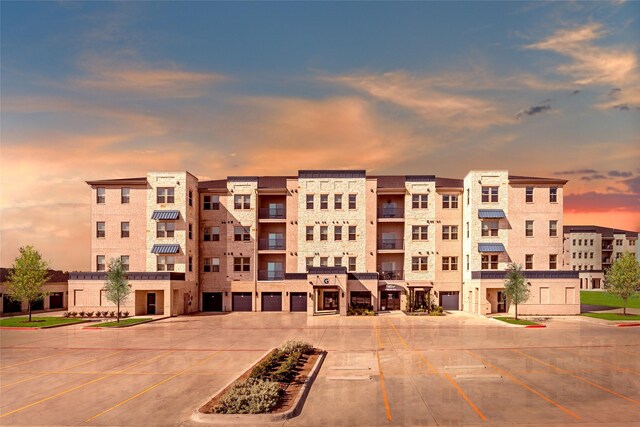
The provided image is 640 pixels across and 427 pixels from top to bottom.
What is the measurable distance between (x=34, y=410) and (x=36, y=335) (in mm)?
24030

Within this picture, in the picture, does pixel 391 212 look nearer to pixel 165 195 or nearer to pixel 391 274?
pixel 391 274

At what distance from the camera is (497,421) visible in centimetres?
1617

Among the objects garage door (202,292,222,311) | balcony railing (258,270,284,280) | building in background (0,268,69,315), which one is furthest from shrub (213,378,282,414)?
building in background (0,268,69,315)

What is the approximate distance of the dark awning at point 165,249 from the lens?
188 ft

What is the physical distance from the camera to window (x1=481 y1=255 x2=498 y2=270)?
57531 millimetres

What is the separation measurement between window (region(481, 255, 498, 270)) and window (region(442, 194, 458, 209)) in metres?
7.26

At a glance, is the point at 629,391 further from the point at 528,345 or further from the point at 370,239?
the point at 370,239

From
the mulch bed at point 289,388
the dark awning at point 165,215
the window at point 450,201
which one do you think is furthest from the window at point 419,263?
the mulch bed at point 289,388

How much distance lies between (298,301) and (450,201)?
68.5 ft

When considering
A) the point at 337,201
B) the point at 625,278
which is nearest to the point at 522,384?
the point at 625,278

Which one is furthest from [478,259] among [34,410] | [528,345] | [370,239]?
[34,410]

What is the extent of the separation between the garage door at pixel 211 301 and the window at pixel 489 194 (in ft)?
105

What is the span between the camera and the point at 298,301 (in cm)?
6109

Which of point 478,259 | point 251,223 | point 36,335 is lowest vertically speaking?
point 36,335
